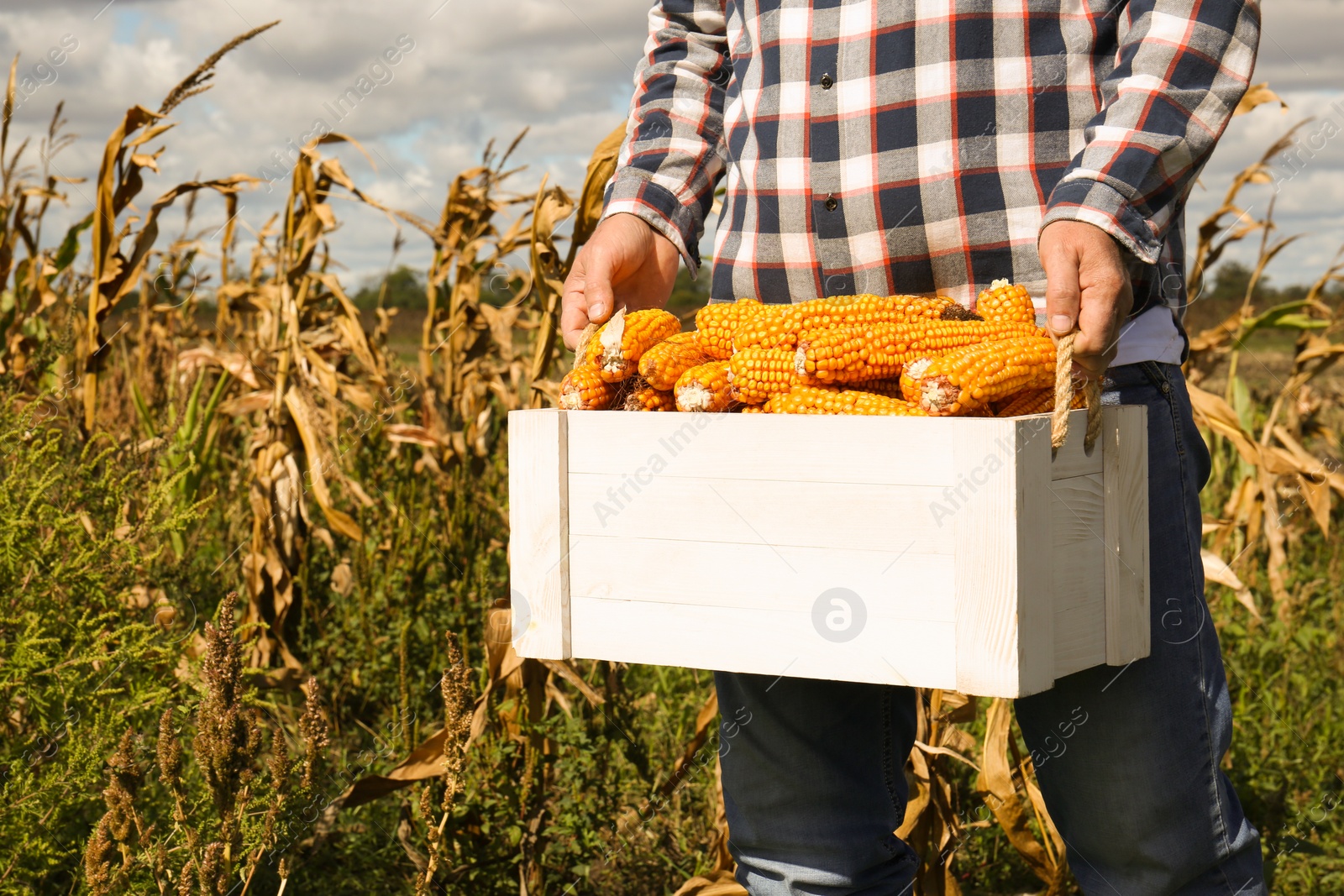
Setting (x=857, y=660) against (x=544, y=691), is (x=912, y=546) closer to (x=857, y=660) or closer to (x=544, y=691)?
(x=857, y=660)

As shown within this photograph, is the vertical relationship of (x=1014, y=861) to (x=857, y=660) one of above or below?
below

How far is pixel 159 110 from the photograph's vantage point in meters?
2.81

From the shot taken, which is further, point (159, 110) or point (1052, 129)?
point (159, 110)

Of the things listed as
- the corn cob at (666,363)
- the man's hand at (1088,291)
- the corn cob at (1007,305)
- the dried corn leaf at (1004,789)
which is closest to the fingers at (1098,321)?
the man's hand at (1088,291)

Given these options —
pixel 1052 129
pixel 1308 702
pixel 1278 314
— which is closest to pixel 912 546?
pixel 1052 129

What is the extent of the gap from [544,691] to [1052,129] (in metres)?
1.48

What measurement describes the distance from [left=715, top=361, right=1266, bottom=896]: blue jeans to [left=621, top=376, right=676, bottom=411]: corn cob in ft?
1.50

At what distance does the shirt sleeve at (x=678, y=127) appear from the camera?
1.79 metres

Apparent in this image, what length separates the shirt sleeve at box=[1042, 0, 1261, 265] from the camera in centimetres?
131

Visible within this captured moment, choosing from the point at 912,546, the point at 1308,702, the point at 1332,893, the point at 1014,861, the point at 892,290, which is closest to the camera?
the point at 912,546

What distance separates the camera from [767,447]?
127 cm

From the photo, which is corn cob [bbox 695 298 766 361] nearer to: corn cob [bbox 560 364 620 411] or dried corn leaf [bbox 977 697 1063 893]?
corn cob [bbox 560 364 620 411]

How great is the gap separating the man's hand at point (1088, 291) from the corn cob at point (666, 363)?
47 cm

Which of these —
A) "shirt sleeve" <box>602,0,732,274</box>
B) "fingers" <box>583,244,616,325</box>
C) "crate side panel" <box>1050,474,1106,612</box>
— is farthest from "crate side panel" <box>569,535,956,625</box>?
"shirt sleeve" <box>602,0,732,274</box>
